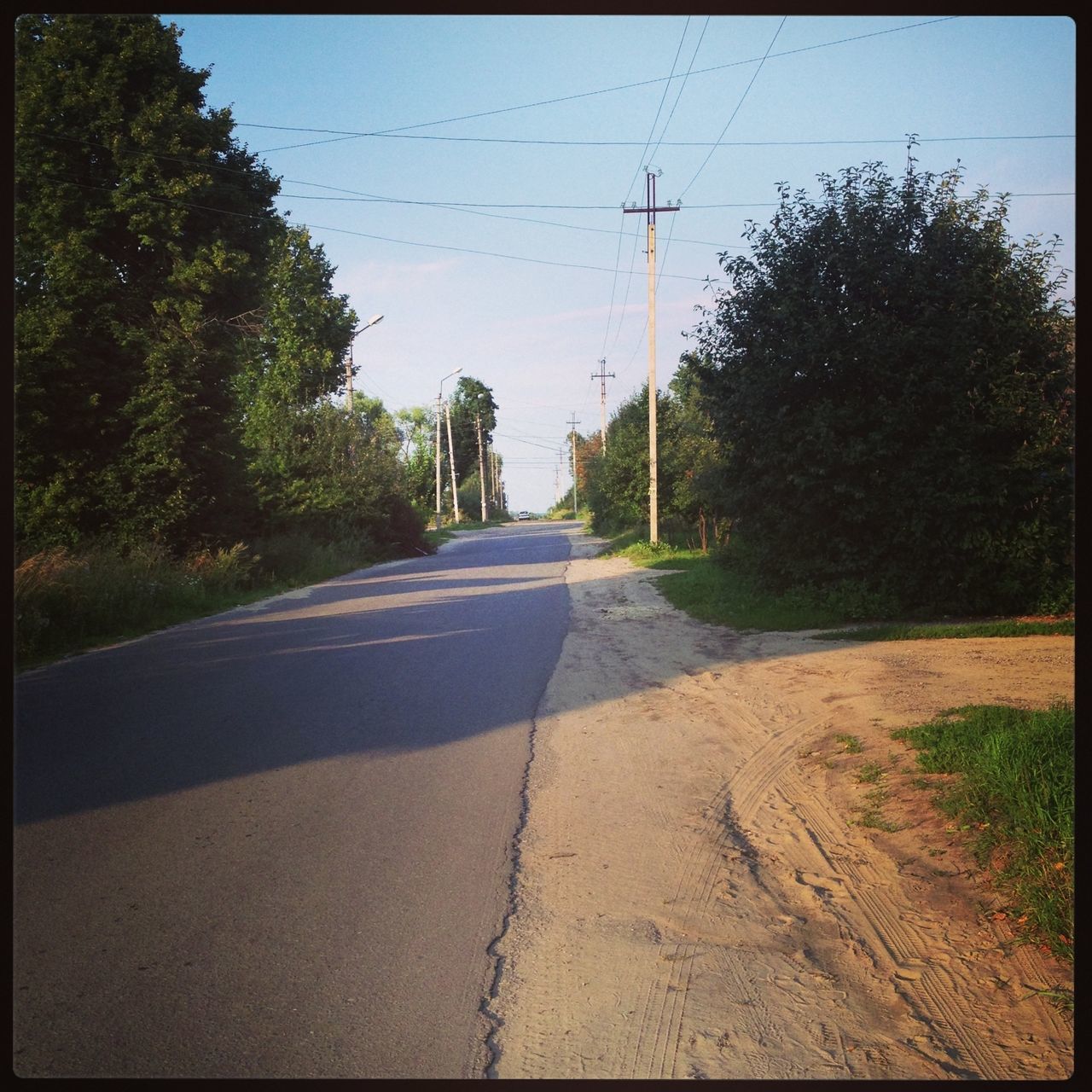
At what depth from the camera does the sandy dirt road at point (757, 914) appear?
3.36 m

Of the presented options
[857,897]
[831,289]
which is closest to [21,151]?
[831,289]

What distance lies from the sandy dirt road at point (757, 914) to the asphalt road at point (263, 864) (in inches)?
10.4

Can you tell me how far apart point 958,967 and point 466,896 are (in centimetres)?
204

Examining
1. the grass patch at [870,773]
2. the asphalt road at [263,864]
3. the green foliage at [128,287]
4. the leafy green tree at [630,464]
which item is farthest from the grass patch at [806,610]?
the leafy green tree at [630,464]

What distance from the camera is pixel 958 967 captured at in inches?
157

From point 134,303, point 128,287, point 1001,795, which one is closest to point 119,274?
point 128,287

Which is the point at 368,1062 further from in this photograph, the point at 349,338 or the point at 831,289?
the point at 349,338

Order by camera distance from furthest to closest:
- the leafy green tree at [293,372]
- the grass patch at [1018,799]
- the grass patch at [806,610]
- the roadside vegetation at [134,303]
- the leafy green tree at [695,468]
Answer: the leafy green tree at [293,372] → the roadside vegetation at [134,303] → the leafy green tree at [695,468] → the grass patch at [806,610] → the grass patch at [1018,799]

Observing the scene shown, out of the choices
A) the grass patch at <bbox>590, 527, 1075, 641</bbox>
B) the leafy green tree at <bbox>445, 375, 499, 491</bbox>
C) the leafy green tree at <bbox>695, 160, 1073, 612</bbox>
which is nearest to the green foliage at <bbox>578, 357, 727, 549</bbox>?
the grass patch at <bbox>590, 527, 1075, 641</bbox>

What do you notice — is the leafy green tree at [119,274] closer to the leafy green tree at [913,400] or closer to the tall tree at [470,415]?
the leafy green tree at [913,400]

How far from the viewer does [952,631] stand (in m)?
12.4

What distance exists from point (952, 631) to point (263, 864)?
31.6 feet

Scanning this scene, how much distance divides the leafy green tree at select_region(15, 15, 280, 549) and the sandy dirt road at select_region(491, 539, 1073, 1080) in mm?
15019

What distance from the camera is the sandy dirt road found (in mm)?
3357
